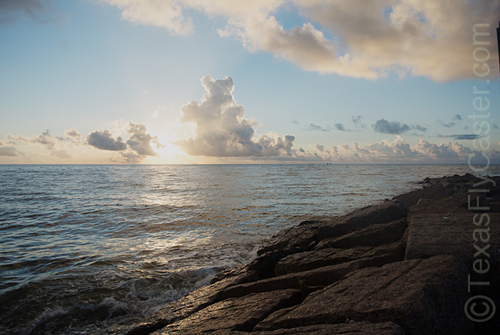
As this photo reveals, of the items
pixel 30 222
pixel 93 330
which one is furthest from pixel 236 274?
pixel 30 222

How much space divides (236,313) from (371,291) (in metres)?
2.45

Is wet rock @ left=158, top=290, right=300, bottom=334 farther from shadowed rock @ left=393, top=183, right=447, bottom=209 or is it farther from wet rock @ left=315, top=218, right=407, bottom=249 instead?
shadowed rock @ left=393, top=183, right=447, bottom=209

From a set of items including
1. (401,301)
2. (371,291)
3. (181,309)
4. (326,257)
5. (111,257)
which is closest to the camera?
(401,301)

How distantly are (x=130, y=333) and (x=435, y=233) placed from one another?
6.73 metres

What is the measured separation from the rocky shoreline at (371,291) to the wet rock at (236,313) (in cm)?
2

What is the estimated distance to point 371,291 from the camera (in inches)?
153

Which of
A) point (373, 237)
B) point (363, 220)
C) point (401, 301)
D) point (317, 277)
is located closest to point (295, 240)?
point (363, 220)

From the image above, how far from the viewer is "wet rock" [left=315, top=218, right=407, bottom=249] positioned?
742 centimetres

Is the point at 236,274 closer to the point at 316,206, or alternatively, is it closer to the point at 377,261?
the point at 377,261

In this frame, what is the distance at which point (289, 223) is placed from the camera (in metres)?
15.5

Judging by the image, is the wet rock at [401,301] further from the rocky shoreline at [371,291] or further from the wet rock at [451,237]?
the wet rock at [451,237]

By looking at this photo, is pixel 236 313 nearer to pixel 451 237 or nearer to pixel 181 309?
pixel 181 309

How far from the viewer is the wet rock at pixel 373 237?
7.42 meters

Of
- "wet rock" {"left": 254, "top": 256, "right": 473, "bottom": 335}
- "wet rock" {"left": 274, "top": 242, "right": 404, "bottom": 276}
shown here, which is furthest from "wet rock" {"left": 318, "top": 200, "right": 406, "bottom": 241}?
"wet rock" {"left": 254, "top": 256, "right": 473, "bottom": 335}
